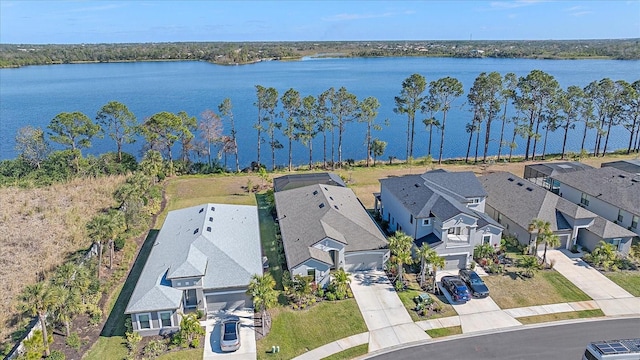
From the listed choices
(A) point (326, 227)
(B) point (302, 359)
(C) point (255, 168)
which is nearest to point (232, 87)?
(C) point (255, 168)

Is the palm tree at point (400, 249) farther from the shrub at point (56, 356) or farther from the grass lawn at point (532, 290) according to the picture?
the shrub at point (56, 356)

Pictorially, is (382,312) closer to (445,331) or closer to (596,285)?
(445,331)

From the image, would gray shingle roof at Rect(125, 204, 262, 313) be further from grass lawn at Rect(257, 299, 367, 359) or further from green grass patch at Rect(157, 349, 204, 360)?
grass lawn at Rect(257, 299, 367, 359)

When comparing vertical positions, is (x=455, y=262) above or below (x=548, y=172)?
below

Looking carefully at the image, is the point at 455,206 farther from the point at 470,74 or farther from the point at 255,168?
the point at 470,74

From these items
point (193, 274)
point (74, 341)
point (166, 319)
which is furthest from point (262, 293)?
point (74, 341)

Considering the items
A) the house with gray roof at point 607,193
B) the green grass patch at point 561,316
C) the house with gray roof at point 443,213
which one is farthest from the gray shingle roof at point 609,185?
the green grass patch at point 561,316
